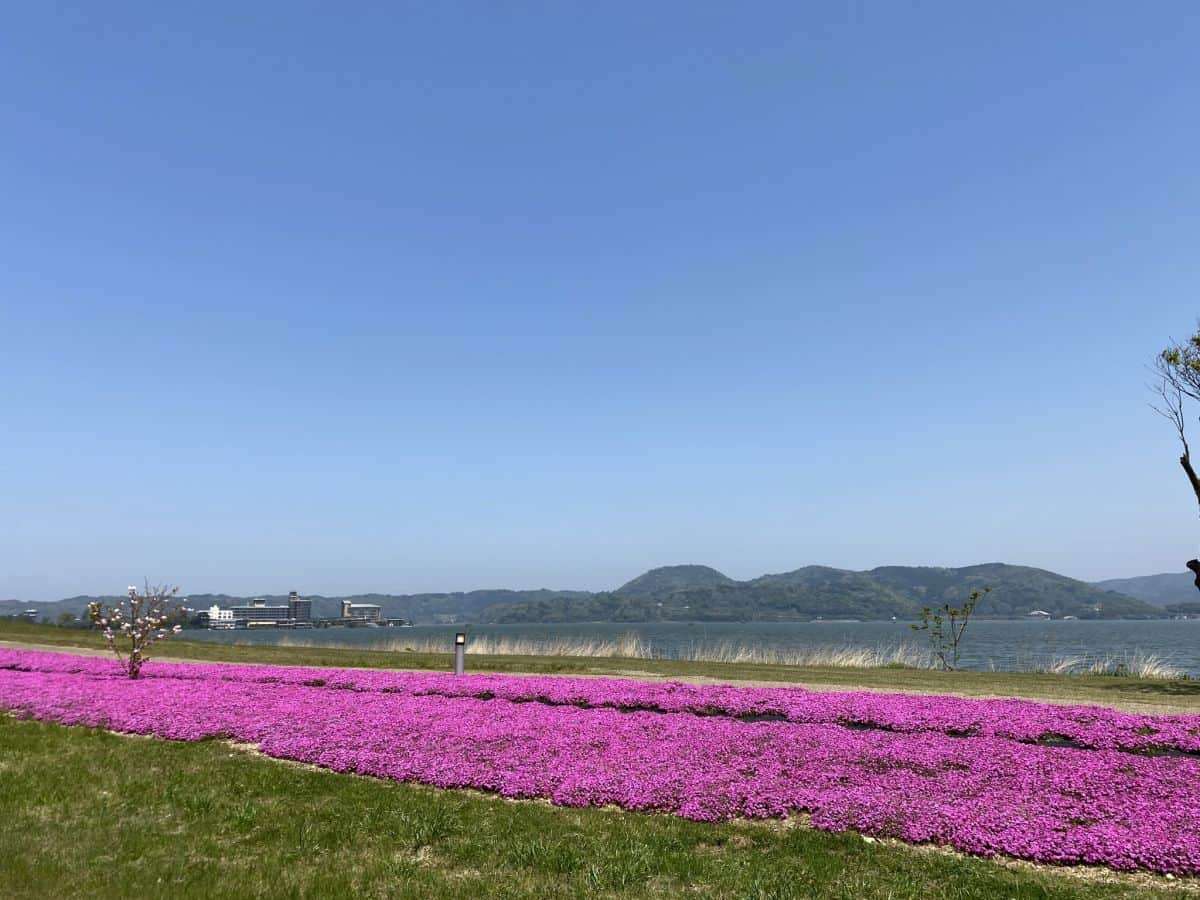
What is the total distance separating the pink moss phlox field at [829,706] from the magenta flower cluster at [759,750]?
52mm

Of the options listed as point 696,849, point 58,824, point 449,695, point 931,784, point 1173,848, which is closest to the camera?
point 1173,848

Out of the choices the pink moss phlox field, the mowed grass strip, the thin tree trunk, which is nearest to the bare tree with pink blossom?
the pink moss phlox field

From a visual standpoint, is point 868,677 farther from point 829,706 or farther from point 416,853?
point 416,853

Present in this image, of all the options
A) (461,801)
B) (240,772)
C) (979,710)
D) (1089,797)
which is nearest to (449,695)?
(240,772)

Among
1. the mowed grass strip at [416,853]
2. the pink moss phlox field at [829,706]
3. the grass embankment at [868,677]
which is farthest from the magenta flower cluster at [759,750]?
the grass embankment at [868,677]

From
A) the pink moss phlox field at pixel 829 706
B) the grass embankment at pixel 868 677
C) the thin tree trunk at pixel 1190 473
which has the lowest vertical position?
the grass embankment at pixel 868 677

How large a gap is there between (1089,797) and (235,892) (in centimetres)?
1068

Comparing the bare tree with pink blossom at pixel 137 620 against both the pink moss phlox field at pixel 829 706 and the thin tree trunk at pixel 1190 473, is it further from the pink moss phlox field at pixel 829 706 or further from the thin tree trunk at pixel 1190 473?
the thin tree trunk at pixel 1190 473

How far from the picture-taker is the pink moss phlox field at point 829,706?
46.3 ft

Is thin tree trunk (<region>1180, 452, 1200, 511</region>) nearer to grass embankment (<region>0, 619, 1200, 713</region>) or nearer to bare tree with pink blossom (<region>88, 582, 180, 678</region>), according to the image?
grass embankment (<region>0, 619, 1200, 713</region>)

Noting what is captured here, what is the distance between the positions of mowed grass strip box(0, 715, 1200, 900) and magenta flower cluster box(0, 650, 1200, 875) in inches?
21.3

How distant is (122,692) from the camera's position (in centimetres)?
2164

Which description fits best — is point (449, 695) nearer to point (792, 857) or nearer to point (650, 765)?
point (650, 765)

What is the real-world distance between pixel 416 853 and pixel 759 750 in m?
6.50
